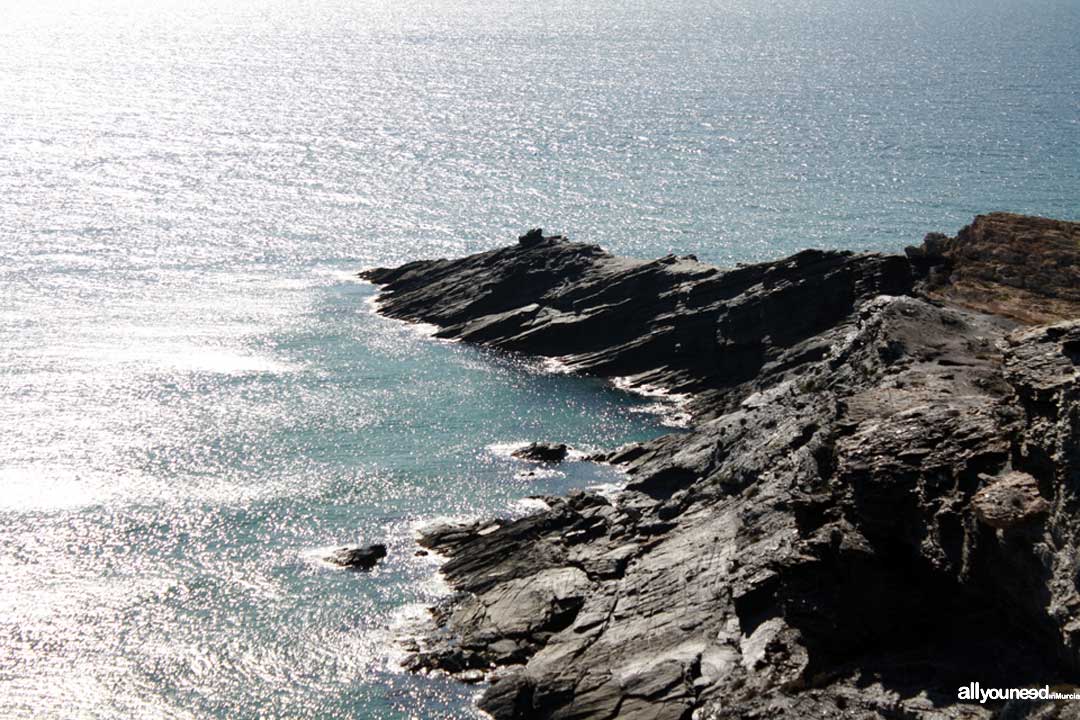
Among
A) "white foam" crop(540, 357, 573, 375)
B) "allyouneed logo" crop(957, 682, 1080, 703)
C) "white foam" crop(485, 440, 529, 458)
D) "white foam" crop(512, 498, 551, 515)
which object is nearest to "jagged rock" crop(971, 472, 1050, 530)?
"allyouneed logo" crop(957, 682, 1080, 703)

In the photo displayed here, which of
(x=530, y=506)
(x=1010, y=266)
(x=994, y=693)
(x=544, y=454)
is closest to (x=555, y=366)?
(x=544, y=454)

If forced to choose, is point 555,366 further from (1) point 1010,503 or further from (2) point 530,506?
(1) point 1010,503

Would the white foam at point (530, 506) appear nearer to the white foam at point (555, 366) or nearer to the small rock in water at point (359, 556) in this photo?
the small rock in water at point (359, 556)

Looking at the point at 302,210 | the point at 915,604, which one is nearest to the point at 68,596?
the point at 915,604

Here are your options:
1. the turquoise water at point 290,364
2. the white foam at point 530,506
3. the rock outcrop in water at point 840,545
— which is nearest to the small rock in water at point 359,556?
the turquoise water at point 290,364

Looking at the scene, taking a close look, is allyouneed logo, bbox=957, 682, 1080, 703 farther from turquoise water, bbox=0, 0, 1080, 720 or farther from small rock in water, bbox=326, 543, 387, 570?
small rock in water, bbox=326, 543, 387, 570
